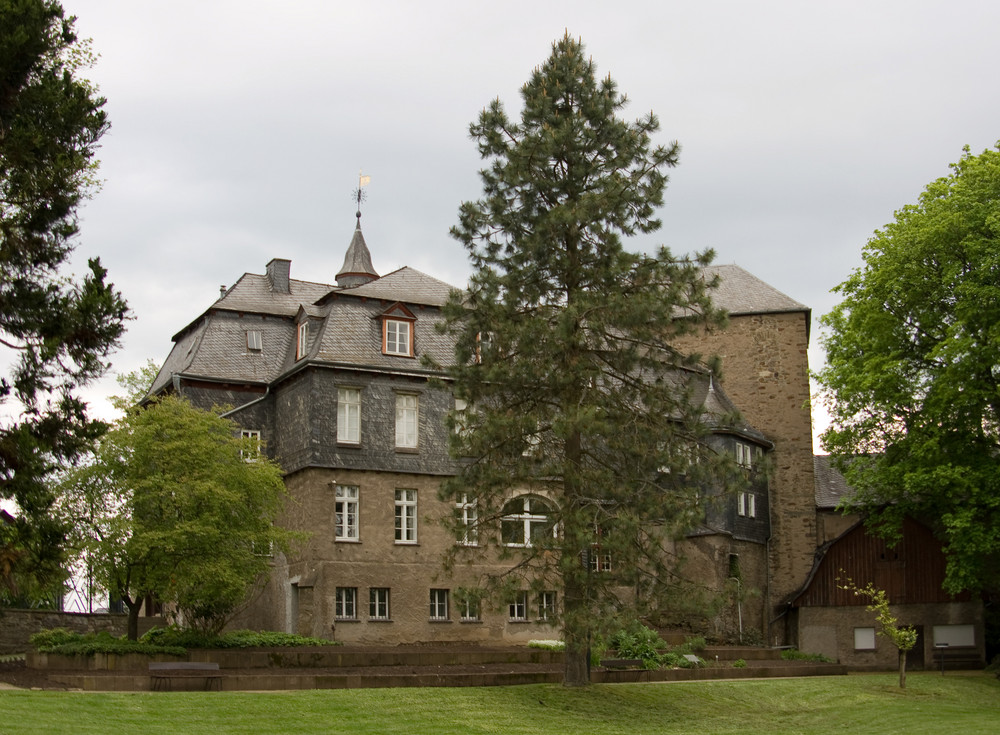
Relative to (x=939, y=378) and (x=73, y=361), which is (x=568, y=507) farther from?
(x=939, y=378)

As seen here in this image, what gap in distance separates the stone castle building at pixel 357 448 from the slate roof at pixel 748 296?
5.09 metres

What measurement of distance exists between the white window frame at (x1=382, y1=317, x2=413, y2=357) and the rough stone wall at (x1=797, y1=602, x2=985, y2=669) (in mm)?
15047

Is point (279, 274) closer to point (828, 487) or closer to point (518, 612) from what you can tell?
point (518, 612)

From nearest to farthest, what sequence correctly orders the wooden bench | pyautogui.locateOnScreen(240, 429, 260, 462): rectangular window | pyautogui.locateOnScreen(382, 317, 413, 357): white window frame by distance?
1. the wooden bench
2. pyautogui.locateOnScreen(240, 429, 260, 462): rectangular window
3. pyautogui.locateOnScreen(382, 317, 413, 357): white window frame

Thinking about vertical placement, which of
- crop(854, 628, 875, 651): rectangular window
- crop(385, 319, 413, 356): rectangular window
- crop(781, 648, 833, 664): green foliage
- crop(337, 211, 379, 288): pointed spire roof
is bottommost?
crop(781, 648, 833, 664): green foliage

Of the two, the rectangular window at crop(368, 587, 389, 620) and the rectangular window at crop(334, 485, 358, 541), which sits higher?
the rectangular window at crop(334, 485, 358, 541)

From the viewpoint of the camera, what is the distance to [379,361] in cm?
3488

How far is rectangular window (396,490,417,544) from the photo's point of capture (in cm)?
3422

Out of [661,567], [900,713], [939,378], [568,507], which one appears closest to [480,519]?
[568,507]

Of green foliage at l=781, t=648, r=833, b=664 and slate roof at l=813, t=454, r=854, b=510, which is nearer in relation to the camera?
green foliage at l=781, t=648, r=833, b=664

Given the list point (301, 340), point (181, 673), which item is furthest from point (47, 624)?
point (181, 673)

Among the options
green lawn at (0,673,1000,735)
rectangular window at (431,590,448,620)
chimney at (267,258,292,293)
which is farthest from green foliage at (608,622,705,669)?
chimney at (267,258,292,293)

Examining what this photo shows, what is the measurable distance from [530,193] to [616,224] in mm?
1822

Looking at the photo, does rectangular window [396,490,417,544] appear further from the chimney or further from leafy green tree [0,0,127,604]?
leafy green tree [0,0,127,604]
